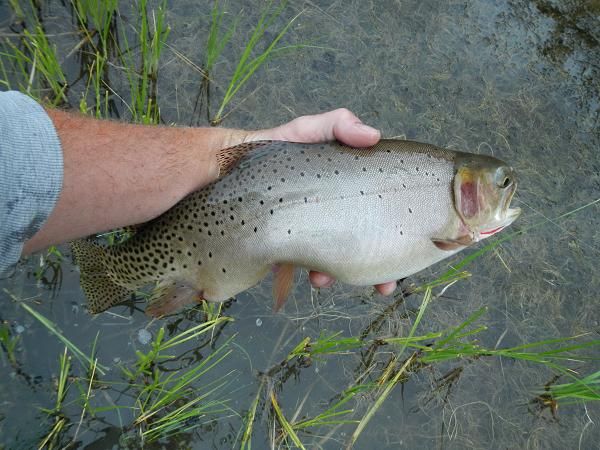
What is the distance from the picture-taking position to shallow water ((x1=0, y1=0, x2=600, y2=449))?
97.6 inches

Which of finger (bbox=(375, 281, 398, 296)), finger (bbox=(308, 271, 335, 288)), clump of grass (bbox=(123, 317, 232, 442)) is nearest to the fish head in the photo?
finger (bbox=(375, 281, 398, 296))

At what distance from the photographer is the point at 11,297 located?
97.0 inches

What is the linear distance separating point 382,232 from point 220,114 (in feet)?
4.79

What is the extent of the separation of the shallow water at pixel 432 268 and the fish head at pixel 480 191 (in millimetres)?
824

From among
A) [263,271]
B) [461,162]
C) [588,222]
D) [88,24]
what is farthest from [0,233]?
[588,222]

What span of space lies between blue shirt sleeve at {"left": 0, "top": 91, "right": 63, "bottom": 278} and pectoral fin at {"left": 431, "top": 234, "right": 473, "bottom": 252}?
1.34m

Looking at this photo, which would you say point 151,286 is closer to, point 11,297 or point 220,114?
point 11,297

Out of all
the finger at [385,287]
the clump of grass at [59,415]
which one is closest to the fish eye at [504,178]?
the finger at [385,287]

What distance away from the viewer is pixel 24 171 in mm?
1692

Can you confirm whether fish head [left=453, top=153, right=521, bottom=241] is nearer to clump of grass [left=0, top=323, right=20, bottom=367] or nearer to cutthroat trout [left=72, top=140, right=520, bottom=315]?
cutthroat trout [left=72, top=140, right=520, bottom=315]

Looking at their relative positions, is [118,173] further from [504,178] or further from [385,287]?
[504,178]

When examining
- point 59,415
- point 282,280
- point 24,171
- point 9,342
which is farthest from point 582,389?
point 9,342

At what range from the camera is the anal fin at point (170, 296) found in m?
2.06

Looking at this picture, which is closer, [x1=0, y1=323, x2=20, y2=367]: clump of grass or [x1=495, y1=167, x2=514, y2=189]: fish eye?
[x1=495, y1=167, x2=514, y2=189]: fish eye
